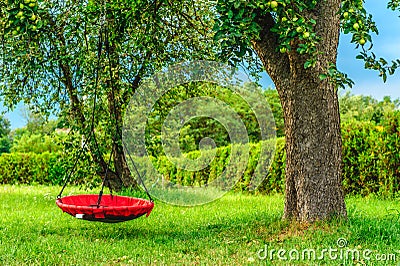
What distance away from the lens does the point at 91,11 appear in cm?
662

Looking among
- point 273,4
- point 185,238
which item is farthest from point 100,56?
point 273,4

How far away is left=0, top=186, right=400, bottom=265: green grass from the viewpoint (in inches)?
179

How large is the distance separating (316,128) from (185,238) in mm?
1914

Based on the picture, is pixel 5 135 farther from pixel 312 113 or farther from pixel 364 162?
pixel 312 113

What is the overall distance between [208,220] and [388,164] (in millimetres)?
4000

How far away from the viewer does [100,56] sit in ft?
24.6

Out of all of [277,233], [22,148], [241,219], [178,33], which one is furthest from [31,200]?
[22,148]

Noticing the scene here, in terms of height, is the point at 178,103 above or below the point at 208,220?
above

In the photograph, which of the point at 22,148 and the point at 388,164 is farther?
the point at 22,148

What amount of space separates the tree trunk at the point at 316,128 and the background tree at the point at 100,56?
2.57 metres

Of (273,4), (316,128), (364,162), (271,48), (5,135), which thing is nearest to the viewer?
(273,4)

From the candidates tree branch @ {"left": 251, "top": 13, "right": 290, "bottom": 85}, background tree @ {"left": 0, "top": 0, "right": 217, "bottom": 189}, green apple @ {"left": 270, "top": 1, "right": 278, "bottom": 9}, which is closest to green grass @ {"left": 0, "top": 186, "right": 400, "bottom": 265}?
background tree @ {"left": 0, "top": 0, "right": 217, "bottom": 189}

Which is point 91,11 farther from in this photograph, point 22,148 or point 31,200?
point 22,148

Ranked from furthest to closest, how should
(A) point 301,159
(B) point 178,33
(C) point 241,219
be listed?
1. (B) point 178,33
2. (C) point 241,219
3. (A) point 301,159
